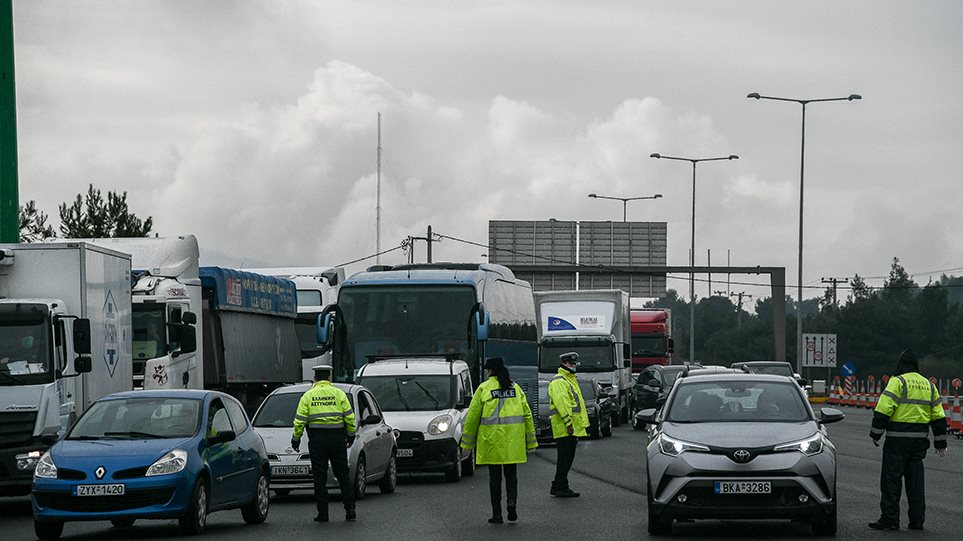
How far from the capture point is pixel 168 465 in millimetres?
15188

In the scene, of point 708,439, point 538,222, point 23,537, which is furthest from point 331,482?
point 538,222

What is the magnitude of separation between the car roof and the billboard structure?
39.6 metres

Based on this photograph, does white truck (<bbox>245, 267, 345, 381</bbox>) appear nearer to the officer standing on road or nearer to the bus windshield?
the bus windshield

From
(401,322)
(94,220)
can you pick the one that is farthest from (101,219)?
(401,322)

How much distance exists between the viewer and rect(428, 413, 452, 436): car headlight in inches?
914

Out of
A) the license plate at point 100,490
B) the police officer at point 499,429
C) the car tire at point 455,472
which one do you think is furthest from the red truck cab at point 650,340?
the license plate at point 100,490

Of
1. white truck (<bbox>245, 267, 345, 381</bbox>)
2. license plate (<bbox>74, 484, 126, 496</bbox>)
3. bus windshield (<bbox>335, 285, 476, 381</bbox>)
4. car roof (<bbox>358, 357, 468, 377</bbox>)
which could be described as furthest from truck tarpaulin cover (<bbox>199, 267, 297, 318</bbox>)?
license plate (<bbox>74, 484, 126, 496</bbox>)

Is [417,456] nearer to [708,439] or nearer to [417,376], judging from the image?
[417,376]

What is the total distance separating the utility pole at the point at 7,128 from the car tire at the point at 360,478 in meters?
10.8

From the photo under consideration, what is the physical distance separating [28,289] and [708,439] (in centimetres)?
893

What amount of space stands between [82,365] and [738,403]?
8.02 m

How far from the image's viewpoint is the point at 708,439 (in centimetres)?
1477

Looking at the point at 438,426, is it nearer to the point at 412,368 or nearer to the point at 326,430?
the point at 412,368

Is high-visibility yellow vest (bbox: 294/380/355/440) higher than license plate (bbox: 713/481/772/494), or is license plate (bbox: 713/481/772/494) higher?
high-visibility yellow vest (bbox: 294/380/355/440)
